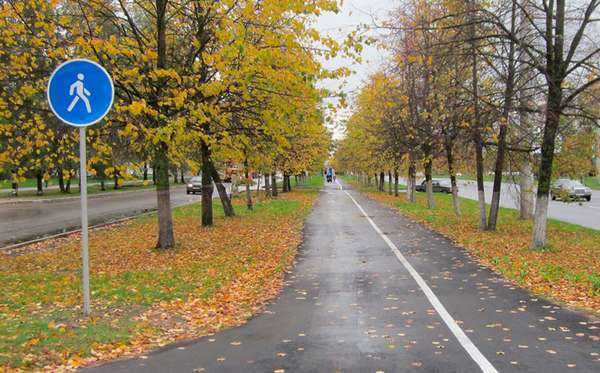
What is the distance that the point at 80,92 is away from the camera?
256 inches

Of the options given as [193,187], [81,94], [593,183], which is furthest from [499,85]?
[593,183]

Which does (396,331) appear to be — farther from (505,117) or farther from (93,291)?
(505,117)

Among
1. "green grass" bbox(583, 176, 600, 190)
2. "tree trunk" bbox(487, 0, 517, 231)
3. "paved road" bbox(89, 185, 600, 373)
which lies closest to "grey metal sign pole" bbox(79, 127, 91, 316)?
"paved road" bbox(89, 185, 600, 373)

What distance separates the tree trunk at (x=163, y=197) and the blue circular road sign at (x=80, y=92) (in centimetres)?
539

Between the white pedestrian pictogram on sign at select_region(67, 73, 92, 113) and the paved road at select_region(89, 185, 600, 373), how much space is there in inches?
119

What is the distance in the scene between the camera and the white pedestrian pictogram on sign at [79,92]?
6.47 meters

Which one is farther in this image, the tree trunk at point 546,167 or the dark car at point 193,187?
the dark car at point 193,187

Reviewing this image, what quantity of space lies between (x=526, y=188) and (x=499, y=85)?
514 cm

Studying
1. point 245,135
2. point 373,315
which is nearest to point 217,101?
point 245,135

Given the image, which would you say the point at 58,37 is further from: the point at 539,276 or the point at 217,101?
the point at 539,276

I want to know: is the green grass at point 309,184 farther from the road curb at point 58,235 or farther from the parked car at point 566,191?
the road curb at point 58,235

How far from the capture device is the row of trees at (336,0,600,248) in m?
12.1

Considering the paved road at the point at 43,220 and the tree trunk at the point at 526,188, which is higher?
the tree trunk at the point at 526,188

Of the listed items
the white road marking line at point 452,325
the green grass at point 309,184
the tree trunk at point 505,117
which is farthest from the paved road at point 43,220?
the green grass at point 309,184
